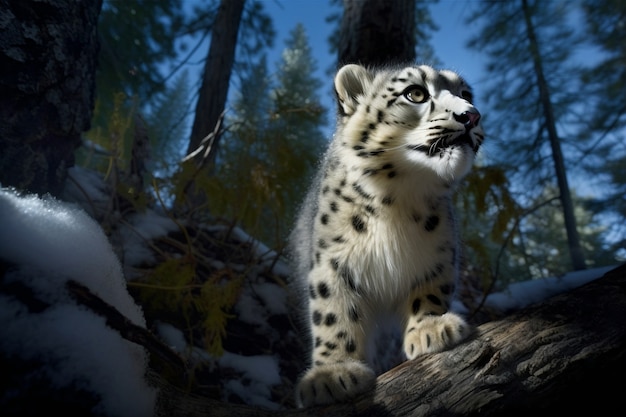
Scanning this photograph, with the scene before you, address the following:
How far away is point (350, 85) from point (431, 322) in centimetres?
133

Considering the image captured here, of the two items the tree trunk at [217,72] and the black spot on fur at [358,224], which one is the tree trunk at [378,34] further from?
the tree trunk at [217,72]

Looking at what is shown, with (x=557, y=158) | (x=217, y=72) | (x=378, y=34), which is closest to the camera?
(x=378, y=34)

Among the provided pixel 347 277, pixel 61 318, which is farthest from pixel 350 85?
pixel 61 318

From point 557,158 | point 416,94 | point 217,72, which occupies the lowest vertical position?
point 416,94

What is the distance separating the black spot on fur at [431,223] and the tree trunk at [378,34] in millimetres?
1941

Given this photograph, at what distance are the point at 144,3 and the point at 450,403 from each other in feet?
21.9

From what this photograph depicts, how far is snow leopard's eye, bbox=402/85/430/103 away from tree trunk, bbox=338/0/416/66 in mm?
1632

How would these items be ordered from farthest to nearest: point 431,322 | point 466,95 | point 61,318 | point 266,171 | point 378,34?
point 378,34, point 266,171, point 466,95, point 431,322, point 61,318

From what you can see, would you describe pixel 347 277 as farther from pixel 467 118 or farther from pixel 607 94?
pixel 607 94

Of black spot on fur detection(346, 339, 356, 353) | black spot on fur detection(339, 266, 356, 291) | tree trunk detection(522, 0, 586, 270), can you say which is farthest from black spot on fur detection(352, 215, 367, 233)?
tree trunk detection(522, 0, 586, 270)

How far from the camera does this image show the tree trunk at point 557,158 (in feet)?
15.5

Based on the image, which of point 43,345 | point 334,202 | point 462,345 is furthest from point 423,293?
point 43,345

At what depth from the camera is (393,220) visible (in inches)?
80.2

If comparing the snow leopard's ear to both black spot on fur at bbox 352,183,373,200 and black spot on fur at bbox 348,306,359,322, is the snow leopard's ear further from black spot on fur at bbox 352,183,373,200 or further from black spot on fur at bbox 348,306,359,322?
black spot on fur at bbox 348,306,359,322
